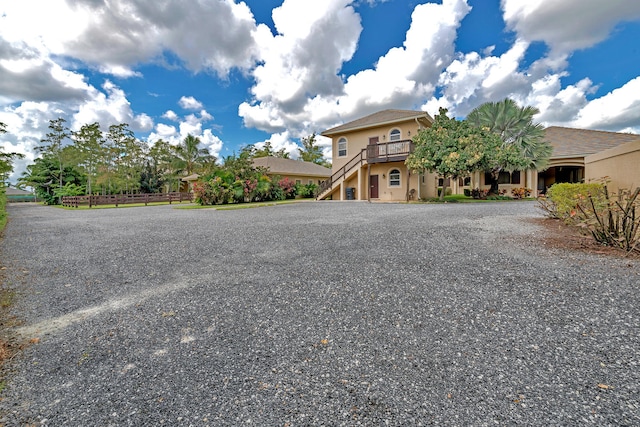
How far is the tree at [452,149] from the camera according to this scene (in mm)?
15820

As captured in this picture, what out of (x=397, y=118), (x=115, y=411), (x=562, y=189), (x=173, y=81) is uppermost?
(x=173, y=81)

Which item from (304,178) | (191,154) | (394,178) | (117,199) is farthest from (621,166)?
(191,154)

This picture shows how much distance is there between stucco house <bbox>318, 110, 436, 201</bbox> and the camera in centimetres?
1945

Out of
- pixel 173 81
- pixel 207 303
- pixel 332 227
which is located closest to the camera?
pixel 207 303

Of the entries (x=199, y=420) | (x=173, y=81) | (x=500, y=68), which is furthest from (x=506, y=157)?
(x=173, y=81)

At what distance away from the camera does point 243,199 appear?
2141cm

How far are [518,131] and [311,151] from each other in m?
37.1

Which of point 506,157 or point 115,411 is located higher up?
point 506,157

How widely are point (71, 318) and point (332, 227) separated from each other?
247 inches

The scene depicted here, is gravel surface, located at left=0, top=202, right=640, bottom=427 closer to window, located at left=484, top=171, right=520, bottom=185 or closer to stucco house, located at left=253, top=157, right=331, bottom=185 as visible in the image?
window, located at left=484, top=171, right=520, bottom=185

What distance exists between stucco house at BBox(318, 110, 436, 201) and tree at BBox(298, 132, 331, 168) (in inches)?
1145

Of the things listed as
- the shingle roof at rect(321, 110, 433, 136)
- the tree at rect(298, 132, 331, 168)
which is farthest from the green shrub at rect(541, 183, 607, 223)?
the tree at rect(298, 132, 331, 168)

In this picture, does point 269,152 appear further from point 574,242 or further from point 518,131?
point 574,242

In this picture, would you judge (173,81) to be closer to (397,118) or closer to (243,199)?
(243,199)
